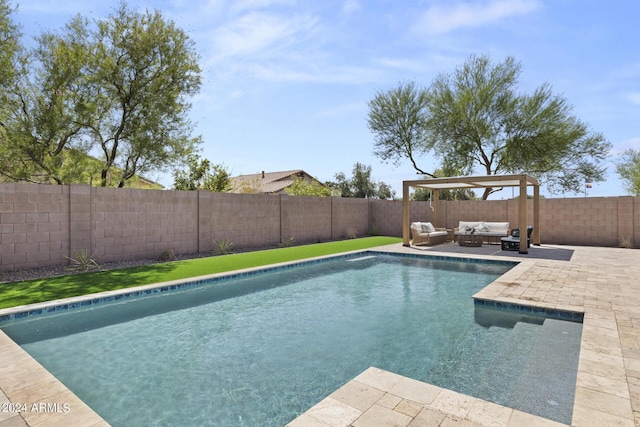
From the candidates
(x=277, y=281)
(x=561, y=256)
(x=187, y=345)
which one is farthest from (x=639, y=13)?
(x=187, y=345)

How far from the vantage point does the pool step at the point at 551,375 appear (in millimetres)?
2895

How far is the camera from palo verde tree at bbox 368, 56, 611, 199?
55.3ft

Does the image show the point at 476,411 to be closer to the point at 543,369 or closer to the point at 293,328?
the point at 543,369

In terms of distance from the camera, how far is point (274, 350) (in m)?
4.26

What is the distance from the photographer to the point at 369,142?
21859 mm

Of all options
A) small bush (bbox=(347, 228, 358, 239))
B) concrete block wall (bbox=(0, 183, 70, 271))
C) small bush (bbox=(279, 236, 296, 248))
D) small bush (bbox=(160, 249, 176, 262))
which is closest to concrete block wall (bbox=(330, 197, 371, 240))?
small bush (bbox=(347, 228, 358, 239))

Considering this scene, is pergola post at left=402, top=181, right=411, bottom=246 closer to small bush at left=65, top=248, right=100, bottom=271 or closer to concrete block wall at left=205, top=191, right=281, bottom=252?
concrete block wall at left=205, top=191, right=281, bottom=252

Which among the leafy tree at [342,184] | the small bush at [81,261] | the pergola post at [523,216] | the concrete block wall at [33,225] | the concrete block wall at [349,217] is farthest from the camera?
the leafy tree at [342,184]

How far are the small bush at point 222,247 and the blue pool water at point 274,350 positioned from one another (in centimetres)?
422

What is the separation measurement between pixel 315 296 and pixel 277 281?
138cm

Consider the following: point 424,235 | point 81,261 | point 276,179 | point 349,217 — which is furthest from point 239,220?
point 276,179

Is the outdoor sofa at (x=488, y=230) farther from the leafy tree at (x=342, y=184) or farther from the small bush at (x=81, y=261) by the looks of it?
the leafy tree at (x=342, y=184)

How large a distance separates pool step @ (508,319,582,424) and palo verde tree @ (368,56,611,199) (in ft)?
49.7

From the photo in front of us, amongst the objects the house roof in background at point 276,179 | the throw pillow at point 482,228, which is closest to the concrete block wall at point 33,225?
the throw pillow at point 482,228
